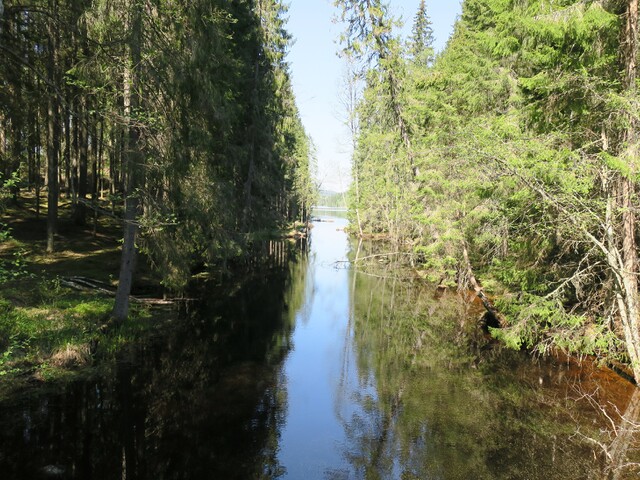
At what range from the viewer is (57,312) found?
1273 cm

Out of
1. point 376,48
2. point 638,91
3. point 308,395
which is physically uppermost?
point 376,48

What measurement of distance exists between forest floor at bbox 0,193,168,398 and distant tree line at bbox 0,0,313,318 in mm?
1168

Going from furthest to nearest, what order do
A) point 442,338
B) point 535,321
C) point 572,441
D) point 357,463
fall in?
point 442,338 < point 535,321 < point 572,441 < point 357,463

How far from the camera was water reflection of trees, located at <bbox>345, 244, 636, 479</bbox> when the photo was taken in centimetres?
798

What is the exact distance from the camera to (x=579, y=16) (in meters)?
9.45

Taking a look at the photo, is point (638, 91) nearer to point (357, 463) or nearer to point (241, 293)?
point (357, 463)

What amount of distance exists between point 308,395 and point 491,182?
26.6ft

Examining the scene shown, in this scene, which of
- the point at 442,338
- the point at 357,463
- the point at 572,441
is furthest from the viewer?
the point at 442,338

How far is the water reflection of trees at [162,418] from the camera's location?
7340 millimetres

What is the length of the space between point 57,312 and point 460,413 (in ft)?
41.0

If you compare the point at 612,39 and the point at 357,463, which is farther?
the point at 612,39

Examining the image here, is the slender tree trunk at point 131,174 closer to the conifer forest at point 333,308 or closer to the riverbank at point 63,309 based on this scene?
the conifer forest at point 333,308

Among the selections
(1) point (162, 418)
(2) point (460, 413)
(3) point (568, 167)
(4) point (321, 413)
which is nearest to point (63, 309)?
(1) point (162, 418)

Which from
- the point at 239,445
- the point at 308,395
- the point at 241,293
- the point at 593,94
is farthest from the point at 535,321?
the point at 241,293
